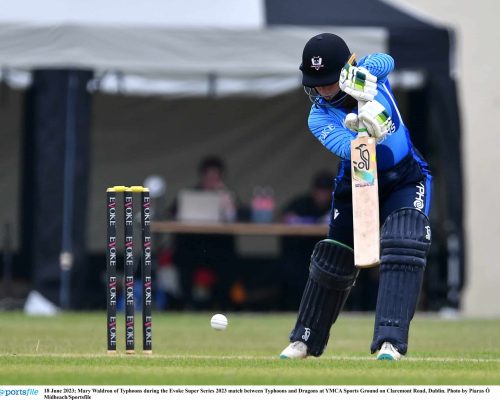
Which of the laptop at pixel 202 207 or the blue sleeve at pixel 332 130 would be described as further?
the laptop at pixel 202 207

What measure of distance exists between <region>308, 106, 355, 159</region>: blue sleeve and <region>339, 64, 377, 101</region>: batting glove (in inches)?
10.0

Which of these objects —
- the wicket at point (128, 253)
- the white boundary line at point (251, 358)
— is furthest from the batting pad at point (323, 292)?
the wicket at point (128, 253)

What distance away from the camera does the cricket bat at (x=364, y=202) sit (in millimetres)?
7691

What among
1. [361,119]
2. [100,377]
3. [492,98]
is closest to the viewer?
[100,377]

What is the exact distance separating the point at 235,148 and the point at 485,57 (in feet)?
10.4

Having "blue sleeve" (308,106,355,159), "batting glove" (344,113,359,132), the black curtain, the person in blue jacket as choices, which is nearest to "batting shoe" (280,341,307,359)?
the person in blue jacket

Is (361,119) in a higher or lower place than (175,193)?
higher

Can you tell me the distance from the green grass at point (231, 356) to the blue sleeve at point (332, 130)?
1.13m

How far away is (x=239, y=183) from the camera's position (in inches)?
703

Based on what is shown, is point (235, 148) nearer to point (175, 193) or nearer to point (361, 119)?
point (175, 193)

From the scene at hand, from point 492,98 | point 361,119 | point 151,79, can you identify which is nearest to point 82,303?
point 151,79

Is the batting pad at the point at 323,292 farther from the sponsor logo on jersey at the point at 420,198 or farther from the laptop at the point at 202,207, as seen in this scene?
the laptop at the point at 202,207

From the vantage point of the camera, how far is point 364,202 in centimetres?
775

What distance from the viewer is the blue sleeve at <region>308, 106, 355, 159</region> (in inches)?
310
